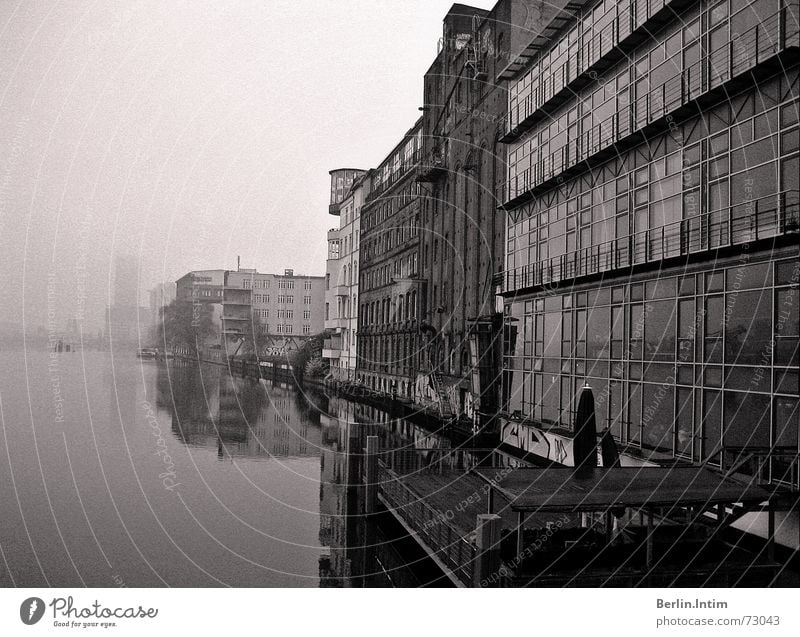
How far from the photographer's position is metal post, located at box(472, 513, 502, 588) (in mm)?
6113

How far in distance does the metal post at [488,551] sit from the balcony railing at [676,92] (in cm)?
614

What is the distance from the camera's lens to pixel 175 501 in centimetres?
1110

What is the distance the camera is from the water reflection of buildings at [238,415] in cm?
1659

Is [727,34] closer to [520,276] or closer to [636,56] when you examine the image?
[636,56]

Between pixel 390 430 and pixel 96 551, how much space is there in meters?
11.8

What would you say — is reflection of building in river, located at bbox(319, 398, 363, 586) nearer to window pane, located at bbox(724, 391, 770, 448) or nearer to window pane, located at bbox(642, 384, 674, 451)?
window pane, located at bbox(642, 384, 674, 451)

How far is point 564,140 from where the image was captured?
43.4 ft

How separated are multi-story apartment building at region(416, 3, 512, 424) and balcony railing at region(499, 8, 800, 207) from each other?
317 cm

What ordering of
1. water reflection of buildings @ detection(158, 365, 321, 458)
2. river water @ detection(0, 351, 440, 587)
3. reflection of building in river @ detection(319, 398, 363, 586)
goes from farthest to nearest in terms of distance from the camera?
water reflection of buildings @ detection(158, 365, 321, 458) → reflection of building in river @ detection(319, 398, 363, 586) → river water @ detection(0, 351, 440, 587)

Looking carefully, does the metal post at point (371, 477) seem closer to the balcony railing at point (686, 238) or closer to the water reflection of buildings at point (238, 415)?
the balcony railing at point (686, 238)

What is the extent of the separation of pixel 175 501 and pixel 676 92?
405 inches

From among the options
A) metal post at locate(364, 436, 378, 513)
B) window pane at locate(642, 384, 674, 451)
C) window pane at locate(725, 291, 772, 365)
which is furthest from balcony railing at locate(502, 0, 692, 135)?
metal post at locate(364, 436, 378, 513)

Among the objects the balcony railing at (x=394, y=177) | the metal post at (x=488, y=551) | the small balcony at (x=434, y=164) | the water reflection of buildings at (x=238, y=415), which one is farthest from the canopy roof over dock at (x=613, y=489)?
the balcony railing at (x=394, y=177)
